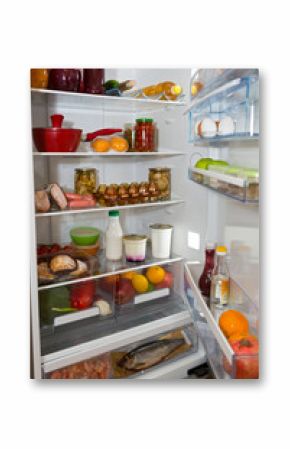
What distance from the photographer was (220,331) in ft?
4.52

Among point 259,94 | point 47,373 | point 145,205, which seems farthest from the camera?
point 145,205

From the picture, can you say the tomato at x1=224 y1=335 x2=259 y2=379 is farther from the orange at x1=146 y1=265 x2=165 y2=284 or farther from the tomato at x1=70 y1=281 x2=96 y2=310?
the tomato at x1=70 y1=281 x2=96 y2=310

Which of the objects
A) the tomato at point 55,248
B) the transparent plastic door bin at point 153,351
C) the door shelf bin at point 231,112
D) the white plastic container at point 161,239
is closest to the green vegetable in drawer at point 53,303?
the tomato at point 55,248

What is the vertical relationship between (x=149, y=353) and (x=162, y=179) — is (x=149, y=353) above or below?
below

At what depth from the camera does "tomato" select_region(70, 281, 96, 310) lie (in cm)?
158

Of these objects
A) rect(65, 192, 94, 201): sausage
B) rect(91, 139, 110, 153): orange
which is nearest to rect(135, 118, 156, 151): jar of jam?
rect(91, 139, 110, 153): orange

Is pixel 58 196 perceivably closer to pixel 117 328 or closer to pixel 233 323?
pixel 117 328

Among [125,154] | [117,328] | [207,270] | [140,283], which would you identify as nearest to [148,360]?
[117,328]

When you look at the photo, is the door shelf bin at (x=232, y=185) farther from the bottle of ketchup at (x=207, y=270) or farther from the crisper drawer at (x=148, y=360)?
→ the crisper drawer at (x=148, y=360)

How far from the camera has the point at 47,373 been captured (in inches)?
60.5

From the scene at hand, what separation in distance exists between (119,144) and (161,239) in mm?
376
